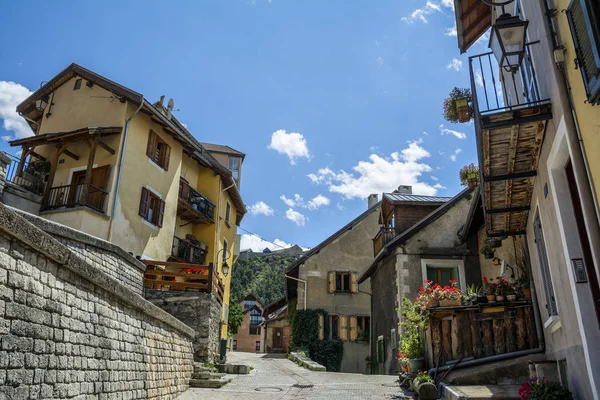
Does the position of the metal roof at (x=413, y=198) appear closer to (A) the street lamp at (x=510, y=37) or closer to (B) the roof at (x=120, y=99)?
(B) the roof at (x=120, y=99)

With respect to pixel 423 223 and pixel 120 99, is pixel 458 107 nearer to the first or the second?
pixel 423 223

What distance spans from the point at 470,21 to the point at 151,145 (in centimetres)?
1293

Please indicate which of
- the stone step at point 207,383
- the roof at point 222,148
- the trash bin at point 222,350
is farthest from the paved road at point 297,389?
the roof at point 222,148

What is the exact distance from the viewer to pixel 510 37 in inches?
249

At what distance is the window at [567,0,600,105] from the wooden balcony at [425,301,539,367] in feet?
18.4

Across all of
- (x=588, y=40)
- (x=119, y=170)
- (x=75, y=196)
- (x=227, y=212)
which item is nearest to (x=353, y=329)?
(x=227, y=212)

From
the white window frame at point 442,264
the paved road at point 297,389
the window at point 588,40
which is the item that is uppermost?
the white window frame at point 442,264

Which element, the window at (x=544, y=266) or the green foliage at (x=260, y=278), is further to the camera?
the green foliage at (x=260, y=278)

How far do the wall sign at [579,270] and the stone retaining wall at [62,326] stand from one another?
5917mm

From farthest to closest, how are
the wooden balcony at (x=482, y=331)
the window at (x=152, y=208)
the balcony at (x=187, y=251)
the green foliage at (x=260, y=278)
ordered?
the green foliage at (x=260, y=278) < the balcony at (x=187, y=251) < the window at (x=152, y=208) < the wooden balcony at (x=482, y=331)

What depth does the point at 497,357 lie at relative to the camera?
331 inches

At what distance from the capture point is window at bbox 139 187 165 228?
18.2 m

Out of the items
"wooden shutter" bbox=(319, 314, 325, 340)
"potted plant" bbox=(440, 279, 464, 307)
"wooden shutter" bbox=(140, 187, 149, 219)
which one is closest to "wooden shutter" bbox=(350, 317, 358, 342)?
"wooden shutter" bbox=(319, 314, 325, 340)

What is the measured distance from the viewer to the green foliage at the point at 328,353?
23.1 metres
